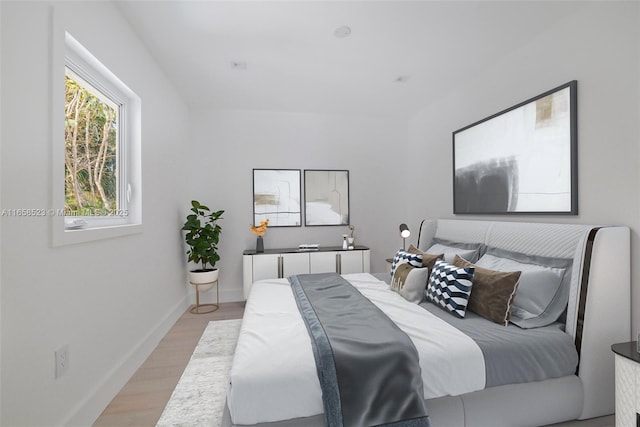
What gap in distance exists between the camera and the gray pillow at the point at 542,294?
1732mm

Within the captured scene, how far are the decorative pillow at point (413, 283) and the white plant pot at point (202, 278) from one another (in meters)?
2.27

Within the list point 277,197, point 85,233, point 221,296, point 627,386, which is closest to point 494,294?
point 627,386

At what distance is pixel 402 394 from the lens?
1270 mm

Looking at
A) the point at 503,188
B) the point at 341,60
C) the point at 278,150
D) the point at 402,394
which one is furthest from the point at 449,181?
the point at 402,394

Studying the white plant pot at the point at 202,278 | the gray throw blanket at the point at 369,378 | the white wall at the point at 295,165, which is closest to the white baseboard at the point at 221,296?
the white wall at the point at 295,165

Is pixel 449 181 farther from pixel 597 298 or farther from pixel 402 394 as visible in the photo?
pixel 402 394

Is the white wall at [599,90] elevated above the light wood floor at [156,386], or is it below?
above

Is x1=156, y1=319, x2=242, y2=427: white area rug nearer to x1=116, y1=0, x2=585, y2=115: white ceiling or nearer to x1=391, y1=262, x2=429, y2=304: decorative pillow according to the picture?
x1=391, y1=262, x2=429, y2=304: decorative pillow

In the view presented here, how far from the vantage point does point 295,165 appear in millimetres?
4066

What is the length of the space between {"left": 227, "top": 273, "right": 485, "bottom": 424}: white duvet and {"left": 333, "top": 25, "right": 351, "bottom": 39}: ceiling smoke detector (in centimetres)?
211

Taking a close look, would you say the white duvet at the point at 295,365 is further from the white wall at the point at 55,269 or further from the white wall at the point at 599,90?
the white wall at the point at 599,90

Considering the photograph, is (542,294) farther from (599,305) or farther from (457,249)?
(457,249)

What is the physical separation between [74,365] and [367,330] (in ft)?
5.20

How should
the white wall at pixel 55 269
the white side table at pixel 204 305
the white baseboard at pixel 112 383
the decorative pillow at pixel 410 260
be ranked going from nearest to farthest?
1. the white wall at pixel 55 269
2. the white baseboard at pixel 112 383
3. the decorative pillow at pixel 410 260
4. the white side table at pixel 204 305
